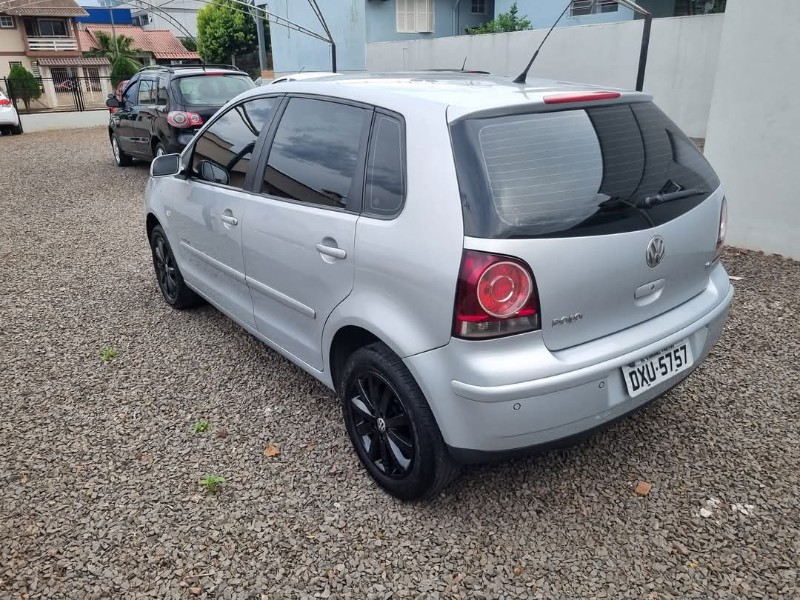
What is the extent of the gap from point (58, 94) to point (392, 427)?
37.0 meters

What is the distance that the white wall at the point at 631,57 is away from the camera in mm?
13383

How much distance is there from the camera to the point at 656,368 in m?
2.52

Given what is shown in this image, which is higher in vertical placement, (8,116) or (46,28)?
(46,28)

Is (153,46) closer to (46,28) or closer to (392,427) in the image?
(46,28)

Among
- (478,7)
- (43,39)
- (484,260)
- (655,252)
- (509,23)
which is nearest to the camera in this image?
(484,260)

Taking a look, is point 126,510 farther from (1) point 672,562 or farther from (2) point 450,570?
(1) point 672,562

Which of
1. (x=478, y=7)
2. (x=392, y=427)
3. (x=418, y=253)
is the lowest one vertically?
(x=392, y=427)

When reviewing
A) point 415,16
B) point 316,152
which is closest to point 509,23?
point 415,16

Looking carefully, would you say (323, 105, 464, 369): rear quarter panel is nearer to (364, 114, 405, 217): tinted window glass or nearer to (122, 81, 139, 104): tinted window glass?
(364, 114, 405, 217): tinted window glass

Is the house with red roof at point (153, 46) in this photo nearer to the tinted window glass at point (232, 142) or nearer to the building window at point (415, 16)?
the building window at point (415, 16)

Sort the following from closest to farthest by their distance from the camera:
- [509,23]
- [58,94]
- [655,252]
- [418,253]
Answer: [418,253] < [655,252] < [509,23] < [58,94]

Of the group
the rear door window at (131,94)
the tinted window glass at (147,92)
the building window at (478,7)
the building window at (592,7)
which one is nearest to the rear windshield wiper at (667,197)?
the tinted window glass at (147,92)

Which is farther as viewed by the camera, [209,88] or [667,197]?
[209,88]

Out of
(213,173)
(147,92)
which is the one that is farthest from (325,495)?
(147,92)
